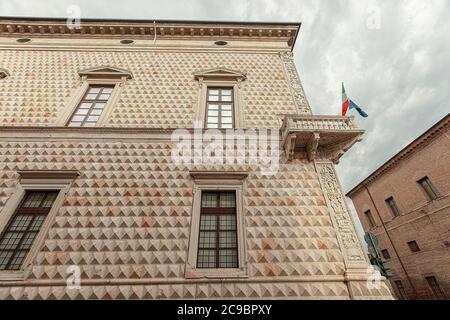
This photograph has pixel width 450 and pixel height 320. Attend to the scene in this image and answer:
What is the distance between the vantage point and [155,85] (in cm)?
815

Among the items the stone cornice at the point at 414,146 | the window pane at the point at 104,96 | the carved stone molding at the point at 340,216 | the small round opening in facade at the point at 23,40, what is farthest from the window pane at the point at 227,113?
the stone cornice at the point at 414,146

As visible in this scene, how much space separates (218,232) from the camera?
534 centimetres

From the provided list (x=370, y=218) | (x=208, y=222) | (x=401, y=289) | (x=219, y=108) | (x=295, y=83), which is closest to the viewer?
(x=208, y=222)

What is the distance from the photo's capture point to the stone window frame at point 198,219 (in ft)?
15.2

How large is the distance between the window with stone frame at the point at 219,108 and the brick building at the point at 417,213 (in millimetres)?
12525

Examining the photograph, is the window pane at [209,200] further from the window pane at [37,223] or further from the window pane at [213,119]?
the window pane at [37,223]

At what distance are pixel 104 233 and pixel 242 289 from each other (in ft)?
11.2

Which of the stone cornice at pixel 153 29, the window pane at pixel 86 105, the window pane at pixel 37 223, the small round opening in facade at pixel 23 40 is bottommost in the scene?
the window pane at pixel 37 223

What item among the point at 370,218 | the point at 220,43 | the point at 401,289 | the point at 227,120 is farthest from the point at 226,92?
the point at 401,289

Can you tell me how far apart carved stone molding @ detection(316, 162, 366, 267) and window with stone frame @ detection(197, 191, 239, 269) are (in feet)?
8.25

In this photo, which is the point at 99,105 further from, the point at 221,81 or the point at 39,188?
the point at 221,81

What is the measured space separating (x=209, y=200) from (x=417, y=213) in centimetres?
1562

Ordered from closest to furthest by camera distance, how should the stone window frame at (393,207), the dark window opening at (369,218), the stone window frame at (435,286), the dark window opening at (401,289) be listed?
the stone window frame at (435,286)
the dark window opening at (401,289)
the stone window frame at (393,207)
the dark window opening at (369,218)

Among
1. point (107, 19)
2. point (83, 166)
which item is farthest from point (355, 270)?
point (107, 19)
